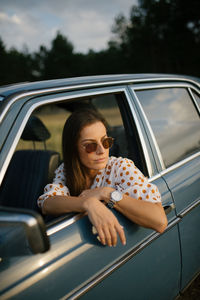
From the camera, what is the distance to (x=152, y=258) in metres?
1.63

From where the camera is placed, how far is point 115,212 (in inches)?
59.2

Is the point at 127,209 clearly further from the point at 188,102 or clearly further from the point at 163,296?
the point at 188,102

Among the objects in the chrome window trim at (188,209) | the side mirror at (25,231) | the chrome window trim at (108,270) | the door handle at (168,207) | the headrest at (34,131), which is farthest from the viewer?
the headrest at (34,131)

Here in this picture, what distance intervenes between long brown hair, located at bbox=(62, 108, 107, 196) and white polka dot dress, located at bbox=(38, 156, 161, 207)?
0.06m

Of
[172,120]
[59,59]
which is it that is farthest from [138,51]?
[172,120]

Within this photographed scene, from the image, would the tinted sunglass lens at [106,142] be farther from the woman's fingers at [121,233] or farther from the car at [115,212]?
the woman's fingers at [121,233]

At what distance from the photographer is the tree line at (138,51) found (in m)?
35.7

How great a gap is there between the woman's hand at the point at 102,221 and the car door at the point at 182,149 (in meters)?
0.68

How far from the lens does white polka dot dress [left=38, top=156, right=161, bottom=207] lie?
1505 mm

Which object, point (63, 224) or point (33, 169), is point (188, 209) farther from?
point (33, 169)

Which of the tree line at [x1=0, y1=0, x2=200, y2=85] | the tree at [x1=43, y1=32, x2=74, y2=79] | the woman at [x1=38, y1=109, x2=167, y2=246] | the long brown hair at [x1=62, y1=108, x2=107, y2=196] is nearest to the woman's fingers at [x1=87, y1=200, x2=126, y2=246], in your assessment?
the woman at [x1=38, y1=109, x2=167, y2=246]

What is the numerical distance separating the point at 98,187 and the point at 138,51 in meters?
48.3

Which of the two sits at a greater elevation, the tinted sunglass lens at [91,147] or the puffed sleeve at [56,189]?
the tinted sunglass lens at [91,147]

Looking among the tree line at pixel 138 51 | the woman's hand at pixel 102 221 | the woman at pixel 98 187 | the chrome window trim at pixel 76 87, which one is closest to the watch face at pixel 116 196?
the woman at pixel 98 187
